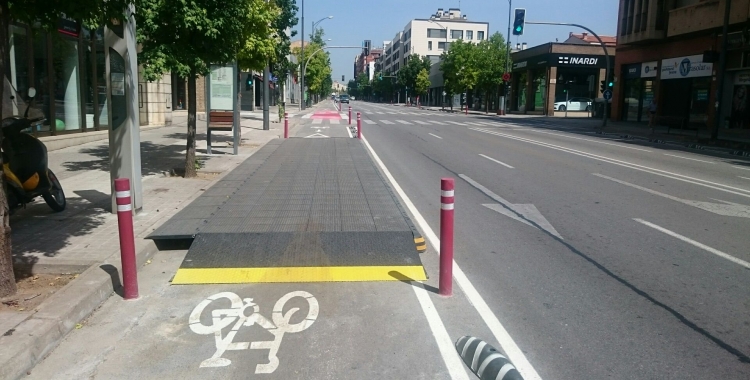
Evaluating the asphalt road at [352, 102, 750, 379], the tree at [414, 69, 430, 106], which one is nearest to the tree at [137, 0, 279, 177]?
the asphalt road at [352, 102, 750, 379]

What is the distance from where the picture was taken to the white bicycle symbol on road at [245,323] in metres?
4.59

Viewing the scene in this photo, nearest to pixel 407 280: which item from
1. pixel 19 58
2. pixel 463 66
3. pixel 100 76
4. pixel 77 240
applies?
pixel 77 240

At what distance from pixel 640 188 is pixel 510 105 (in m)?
56.8

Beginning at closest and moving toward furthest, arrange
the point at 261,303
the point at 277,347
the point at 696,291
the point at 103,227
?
the point at 277,347
the point at 261,303
the point at 696,291
the point at 103,227

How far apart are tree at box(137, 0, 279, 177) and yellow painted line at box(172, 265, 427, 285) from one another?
5947 millimetres

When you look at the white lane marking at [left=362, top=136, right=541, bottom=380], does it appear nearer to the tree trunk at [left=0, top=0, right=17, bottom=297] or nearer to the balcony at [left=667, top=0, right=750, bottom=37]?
the tree trunk at [left=0, top=0, right=17, bottom=297]

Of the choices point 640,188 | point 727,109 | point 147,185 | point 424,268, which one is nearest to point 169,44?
point 147,185

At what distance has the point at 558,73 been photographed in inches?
2251

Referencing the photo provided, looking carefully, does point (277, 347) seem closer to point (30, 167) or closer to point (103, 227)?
point (103, 227)

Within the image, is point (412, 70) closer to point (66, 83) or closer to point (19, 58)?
point (66, 83)

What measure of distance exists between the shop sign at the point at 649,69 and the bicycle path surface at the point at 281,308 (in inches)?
1333

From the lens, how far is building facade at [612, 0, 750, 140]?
29500mm

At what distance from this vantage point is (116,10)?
6031mm

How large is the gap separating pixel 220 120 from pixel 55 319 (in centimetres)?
1284
